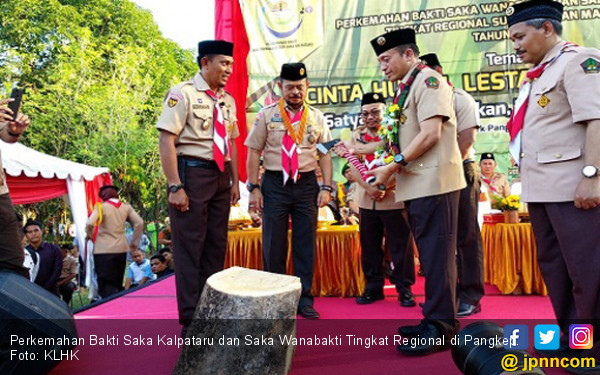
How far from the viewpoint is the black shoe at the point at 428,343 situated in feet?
9.01

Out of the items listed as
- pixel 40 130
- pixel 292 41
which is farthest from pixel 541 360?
pixel 40 130

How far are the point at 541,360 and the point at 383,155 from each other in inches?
53.9

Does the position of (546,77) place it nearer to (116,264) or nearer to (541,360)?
(541,360)

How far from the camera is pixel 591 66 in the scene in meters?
2.37

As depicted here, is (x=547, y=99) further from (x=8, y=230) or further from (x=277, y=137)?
(x=8, y=230)

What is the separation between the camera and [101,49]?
2086cm

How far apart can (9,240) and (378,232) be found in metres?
2.80

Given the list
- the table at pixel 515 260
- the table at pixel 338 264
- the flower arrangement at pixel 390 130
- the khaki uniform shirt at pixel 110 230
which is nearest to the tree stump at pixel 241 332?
the flower arrangement at pixel 390 130

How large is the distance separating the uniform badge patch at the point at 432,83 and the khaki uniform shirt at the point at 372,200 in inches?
56.8

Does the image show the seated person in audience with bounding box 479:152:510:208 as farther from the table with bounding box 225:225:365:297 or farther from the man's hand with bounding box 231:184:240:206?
the man's hand with bounding box 231:184:240:206

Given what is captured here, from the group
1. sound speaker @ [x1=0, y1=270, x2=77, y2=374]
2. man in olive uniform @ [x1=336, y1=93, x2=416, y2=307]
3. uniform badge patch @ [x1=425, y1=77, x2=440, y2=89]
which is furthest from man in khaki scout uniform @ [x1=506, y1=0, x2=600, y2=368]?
sound speaker @ [x1=0, y1=270, x2=77, y2=374]

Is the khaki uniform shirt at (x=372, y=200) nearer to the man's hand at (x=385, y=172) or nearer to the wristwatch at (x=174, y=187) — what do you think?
the man's hand at (x=385, y=172)

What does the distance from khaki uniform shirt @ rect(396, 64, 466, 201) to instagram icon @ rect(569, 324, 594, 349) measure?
0.89 m

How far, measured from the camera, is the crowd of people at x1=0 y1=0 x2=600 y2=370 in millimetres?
2439
